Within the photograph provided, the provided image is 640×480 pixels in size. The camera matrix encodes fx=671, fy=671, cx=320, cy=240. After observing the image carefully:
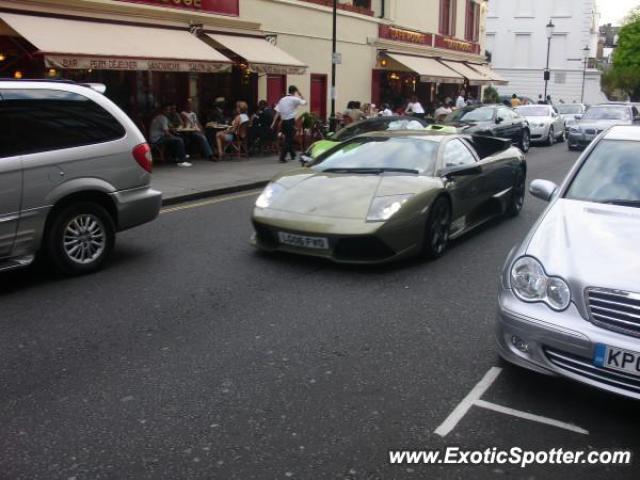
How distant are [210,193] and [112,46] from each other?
13.4 feet

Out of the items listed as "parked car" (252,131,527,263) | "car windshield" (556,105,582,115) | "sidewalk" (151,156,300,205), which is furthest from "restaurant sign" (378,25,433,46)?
"parked car" (252,131,527,263)

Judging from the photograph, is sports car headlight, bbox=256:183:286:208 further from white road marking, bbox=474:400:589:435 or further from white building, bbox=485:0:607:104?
white building, bbox=485:0:607:104

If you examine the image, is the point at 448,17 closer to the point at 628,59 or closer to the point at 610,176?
the point at 610,176

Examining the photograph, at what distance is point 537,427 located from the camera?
3541 mm

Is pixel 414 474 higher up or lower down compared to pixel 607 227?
lower down

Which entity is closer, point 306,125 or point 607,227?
point 607,227

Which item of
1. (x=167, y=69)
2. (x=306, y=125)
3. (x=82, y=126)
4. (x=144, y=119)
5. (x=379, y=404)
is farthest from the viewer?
(x=306, y=125)

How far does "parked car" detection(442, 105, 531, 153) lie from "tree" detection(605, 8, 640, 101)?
4271cm

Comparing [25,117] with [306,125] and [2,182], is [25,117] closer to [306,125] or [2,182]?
[2,182]

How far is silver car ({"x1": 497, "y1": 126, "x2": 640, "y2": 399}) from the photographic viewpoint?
133 inches

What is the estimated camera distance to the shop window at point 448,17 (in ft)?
102

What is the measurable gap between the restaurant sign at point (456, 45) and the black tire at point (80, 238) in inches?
1027

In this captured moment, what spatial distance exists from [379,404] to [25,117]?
4190 millimetres

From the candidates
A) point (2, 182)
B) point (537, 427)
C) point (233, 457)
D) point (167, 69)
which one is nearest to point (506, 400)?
point (537, 427)
